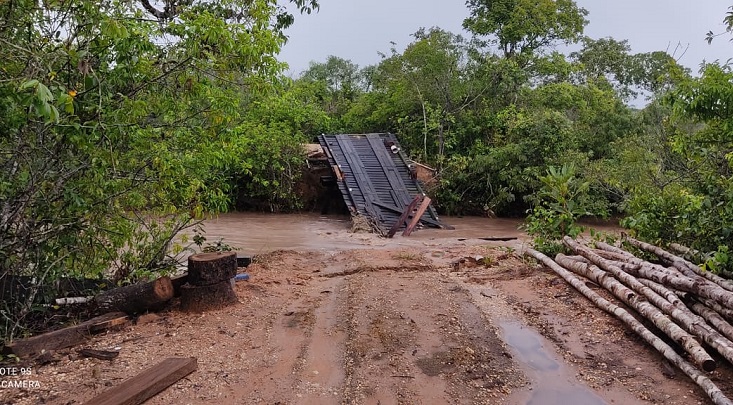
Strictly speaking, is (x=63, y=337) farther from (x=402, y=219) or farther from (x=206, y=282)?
(x=402, y=219)

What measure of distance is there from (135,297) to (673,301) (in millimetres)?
5192

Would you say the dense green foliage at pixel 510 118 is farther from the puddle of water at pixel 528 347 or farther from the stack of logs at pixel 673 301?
the puddle of water at pixel 528 347

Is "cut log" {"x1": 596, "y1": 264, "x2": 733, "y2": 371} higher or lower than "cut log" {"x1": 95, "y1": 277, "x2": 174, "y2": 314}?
below

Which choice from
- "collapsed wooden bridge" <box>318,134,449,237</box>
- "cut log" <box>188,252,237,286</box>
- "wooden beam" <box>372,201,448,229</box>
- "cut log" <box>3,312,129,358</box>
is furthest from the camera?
"wooden beam" <box>372,201,448,229</box>

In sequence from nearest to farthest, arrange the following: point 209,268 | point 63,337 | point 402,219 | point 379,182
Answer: point 63,337
point 209,268
point 402,219
point 379,182

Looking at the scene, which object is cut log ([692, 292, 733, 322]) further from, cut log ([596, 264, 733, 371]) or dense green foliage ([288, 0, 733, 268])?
dense green foliage ([288, 0, 733, 268])

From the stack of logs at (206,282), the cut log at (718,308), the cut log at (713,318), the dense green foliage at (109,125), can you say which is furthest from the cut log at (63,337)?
the cut log at (718,308)

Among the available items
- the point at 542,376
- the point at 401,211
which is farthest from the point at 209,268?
the point at 401,211

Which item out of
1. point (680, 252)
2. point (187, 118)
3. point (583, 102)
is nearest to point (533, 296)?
point (680, 252)

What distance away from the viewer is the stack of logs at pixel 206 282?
17.2 ft

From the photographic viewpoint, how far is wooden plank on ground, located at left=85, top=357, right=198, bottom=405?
10.7ft

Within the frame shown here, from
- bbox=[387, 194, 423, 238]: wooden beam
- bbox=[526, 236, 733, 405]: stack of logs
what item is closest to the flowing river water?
bbox=[387, 194, 423, 238]: wooden beam

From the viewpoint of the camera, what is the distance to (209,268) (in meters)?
5.25

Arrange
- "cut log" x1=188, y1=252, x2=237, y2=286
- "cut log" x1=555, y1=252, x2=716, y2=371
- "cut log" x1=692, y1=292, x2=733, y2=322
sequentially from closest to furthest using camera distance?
"cut log" x1=555, y1=252, x2=716, y2=371 < "cut log" x1=692, y1=292, x2=733, y2=322 < "cut log" x1=188, y1=252, x2=237, y2=286
